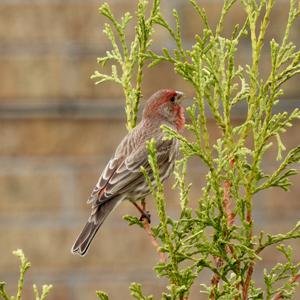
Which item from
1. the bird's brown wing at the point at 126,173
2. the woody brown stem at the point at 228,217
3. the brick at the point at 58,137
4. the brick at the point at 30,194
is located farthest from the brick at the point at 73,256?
the woody brown stem at the point at 228,217

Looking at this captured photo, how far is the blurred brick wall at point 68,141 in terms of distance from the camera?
6.24 meters

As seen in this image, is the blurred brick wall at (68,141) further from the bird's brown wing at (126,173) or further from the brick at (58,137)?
the bird's brown wing at (126,173)

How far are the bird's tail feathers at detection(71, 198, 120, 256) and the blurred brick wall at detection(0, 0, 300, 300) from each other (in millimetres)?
1987

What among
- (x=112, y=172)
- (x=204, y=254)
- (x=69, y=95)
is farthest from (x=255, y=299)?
(x=69, y=95)

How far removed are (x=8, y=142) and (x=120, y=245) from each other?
0.94 meters

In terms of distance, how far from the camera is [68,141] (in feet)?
20.7

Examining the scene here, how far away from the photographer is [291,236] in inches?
107

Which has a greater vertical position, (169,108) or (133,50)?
(169,108)

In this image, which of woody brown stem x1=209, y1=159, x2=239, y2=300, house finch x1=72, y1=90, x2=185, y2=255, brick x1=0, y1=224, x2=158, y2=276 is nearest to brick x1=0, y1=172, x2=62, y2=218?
brick x1=0, y1=224, x2=158, y2=276

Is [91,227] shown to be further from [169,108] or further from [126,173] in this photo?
[169,108]

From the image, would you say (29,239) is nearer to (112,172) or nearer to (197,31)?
(197,31)

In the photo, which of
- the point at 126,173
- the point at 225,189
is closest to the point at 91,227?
the point at 126,173

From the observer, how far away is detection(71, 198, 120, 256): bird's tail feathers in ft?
12.9

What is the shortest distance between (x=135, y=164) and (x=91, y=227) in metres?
0.39
